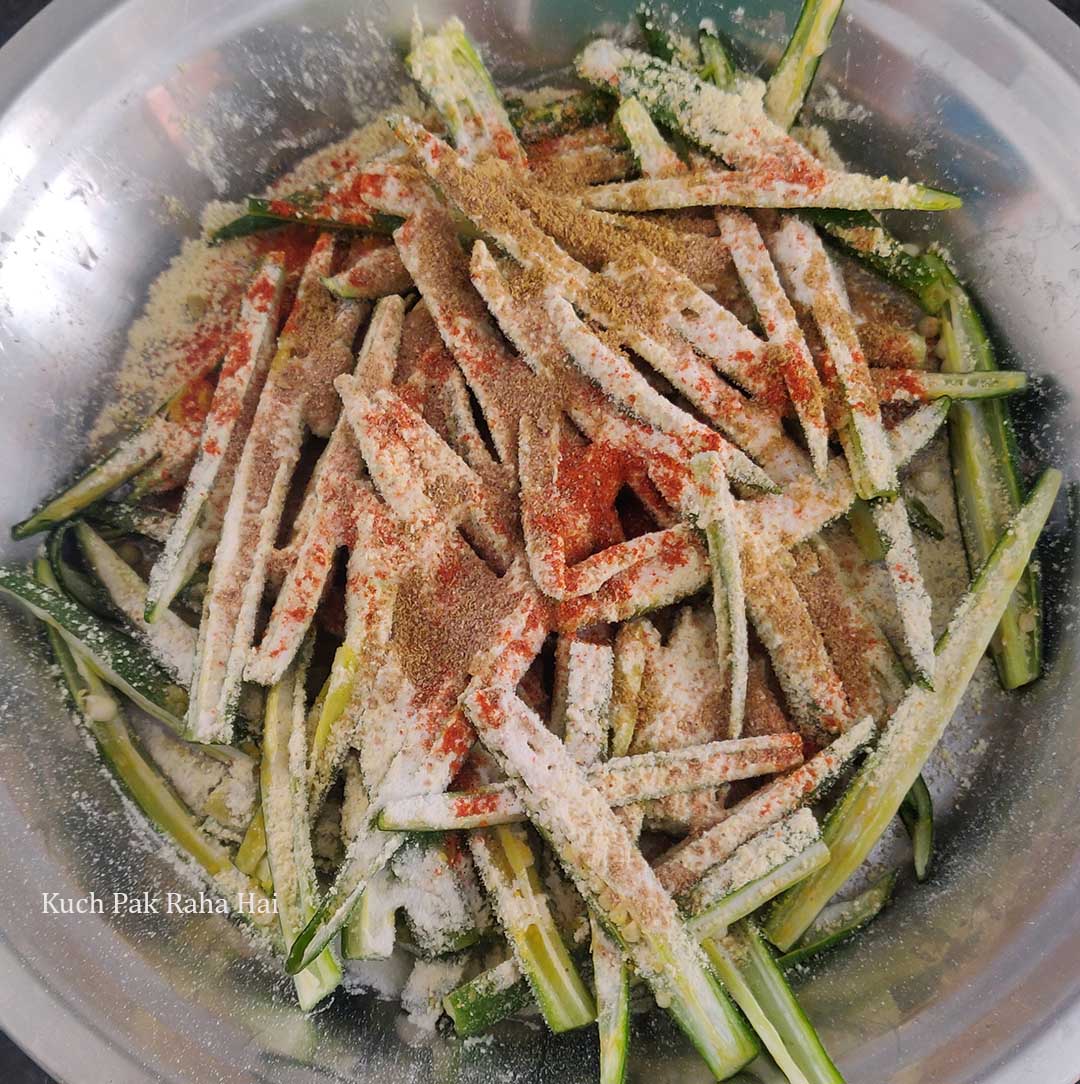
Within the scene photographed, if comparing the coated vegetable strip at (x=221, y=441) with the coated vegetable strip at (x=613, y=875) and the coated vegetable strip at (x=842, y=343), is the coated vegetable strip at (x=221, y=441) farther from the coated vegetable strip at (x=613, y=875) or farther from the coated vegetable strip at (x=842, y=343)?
the coated vegetable strip at (x=842, y=343)

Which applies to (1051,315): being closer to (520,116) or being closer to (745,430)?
(745,430)

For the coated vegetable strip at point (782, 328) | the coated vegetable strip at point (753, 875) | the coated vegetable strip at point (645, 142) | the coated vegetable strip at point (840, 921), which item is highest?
the coated vegetable strip at point (645, 142)

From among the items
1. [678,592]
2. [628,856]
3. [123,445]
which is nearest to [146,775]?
[123,445]

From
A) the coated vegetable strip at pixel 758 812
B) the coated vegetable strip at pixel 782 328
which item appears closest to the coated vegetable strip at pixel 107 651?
the coated vegetable strip at pixel 758 812

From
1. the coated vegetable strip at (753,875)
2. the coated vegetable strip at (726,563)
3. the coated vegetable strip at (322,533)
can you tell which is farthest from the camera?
the coated vegetable strip at (322,533)

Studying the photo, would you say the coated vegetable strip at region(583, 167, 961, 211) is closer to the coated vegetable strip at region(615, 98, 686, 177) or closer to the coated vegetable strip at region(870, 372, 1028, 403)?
the coated vegetable strip at region(615, 98, 686, 177)

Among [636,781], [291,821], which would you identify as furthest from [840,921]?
[291,821]

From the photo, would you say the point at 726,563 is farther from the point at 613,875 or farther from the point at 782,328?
the point at 613,875
